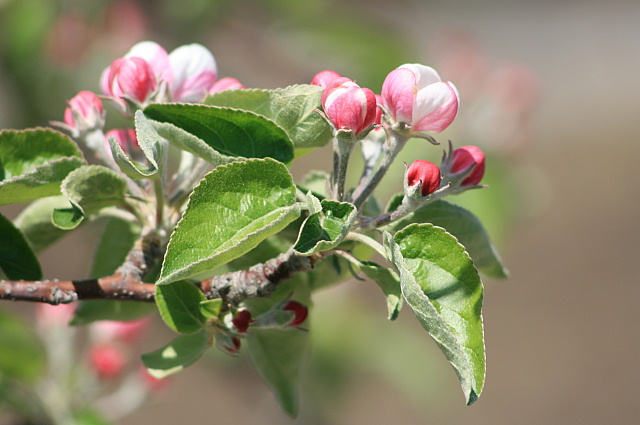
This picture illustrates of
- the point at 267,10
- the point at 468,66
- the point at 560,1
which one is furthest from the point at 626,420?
the point at 560,1

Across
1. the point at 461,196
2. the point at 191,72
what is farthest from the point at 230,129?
the point at 461,196

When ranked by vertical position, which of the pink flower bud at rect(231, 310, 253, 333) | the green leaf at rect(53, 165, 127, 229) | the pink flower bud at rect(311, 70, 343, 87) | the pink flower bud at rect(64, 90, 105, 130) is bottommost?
the pink flower bud at rect(231, 310, 253, 333)

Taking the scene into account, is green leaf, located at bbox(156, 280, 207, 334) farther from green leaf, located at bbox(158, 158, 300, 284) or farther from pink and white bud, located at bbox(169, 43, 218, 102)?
pink and white bud, located at bbox(169, 43, 218, 102)

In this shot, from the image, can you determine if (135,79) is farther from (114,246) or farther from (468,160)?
(468,160)

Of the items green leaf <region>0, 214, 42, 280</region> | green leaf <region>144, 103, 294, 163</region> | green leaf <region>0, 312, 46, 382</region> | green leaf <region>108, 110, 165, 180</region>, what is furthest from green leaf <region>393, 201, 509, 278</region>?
green leaf <region>0, 312, 46, 382</region>

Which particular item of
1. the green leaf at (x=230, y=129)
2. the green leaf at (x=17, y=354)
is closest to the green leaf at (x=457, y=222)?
the green leaf at (x=230, y=129)

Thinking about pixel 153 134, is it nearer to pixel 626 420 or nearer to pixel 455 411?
pixel 455 411
